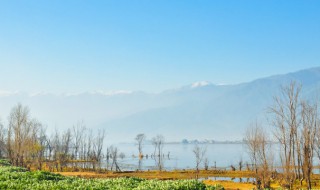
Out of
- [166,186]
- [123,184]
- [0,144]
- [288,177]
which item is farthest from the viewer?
[0,144]

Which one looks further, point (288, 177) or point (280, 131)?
point (280, 131)

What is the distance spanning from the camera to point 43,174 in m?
23.0

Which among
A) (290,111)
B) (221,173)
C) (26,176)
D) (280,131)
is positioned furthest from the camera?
(221,173)

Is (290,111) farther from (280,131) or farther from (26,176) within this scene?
(26,176)

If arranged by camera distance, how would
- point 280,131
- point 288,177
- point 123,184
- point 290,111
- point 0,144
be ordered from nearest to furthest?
point 123,184 → point 288,177 → point 290,111 → point 280,131 → point 0,144

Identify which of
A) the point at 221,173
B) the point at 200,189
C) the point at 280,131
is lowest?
the point at 221,173

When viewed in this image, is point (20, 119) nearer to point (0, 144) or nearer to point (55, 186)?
point (0, 144)

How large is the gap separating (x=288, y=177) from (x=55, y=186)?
2819 centimetres

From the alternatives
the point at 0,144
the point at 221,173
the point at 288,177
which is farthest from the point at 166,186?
the point at 0,144

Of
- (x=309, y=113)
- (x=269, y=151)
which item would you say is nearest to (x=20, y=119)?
(x=269, y=151)

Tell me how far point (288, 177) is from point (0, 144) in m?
94.2

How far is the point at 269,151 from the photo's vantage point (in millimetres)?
45812

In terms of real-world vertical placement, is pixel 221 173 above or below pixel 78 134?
below

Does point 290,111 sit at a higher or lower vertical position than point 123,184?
higher
